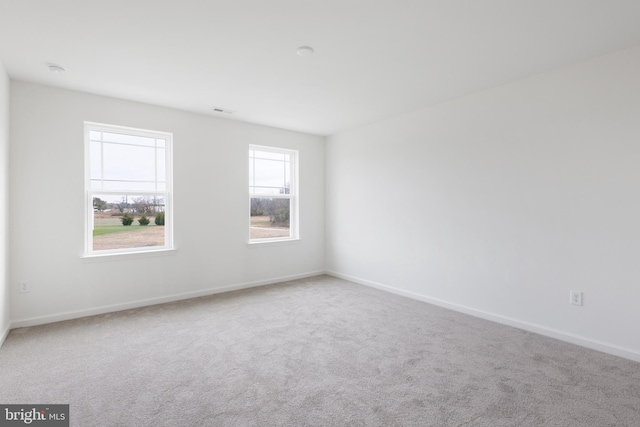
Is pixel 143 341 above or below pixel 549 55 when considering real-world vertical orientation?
below

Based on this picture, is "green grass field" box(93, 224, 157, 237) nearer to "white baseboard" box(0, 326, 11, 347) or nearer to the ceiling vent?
"white baseboard" box(0, 326, 11, 347)

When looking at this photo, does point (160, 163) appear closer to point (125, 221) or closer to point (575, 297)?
point (125, 221)

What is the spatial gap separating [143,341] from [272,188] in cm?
291

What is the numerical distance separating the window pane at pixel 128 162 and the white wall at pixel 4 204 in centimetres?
87

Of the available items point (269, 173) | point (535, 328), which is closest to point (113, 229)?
point (269, 173)

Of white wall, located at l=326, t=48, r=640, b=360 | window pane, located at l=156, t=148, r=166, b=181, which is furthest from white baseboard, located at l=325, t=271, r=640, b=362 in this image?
window pane, located at l=156, t=148, r=166, b=181

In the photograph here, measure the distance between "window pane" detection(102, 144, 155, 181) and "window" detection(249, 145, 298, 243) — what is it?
1.41 meters

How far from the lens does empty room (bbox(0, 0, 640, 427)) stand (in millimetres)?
→ 2098

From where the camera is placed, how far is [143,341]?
292 centimetres

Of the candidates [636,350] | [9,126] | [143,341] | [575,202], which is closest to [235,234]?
[143,341]

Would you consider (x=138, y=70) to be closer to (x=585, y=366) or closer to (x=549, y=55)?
(x=549, y=55)

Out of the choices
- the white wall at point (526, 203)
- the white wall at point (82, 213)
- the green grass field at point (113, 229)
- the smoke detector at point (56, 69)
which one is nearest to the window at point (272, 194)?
the white wall at point (82, 213)

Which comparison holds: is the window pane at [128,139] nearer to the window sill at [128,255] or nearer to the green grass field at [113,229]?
the green grass field at [113,229]

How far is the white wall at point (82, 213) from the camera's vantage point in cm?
326
